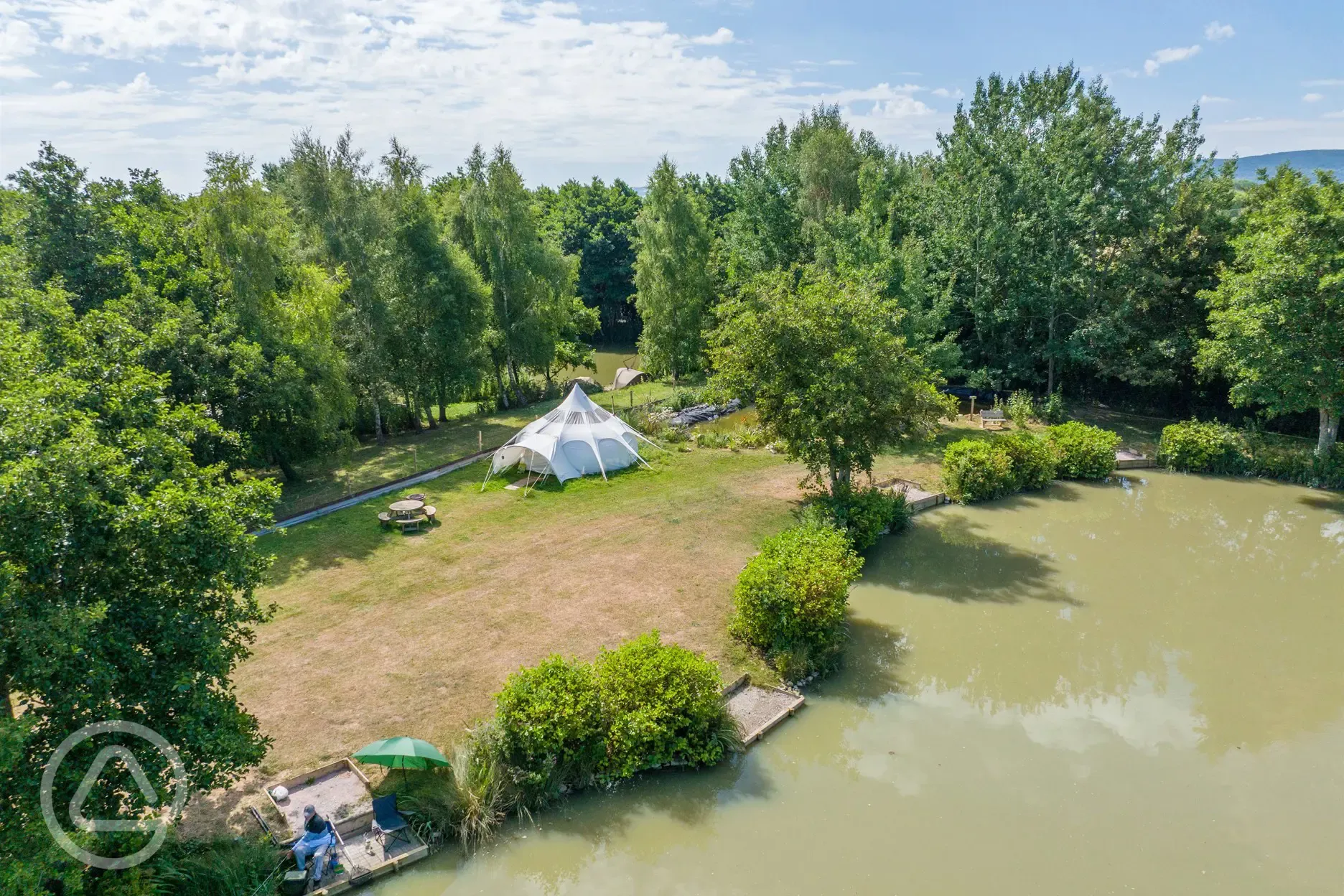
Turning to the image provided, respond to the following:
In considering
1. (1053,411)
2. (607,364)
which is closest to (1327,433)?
(1053,411)

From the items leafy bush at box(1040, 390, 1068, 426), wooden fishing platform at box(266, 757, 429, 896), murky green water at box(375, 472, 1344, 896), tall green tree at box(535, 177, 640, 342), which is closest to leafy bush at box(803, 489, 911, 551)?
murky green water at box(375, 472, 1344, 896)

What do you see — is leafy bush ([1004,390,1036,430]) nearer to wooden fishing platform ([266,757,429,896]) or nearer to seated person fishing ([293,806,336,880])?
wooden fishing platform ([266,757,429,896])

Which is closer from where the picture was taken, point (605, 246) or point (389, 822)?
point (389, 822)

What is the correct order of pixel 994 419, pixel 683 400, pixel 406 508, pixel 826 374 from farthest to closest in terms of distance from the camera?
pixel 683 400, pixel 994 419, pixel 406 508, pixel 826 374

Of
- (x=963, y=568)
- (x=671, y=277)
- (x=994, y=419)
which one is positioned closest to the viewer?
(x=963, y=568)

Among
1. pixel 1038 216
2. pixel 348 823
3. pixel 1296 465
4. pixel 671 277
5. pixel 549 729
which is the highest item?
pixel 1038 216

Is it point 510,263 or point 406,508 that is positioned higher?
point 510,263

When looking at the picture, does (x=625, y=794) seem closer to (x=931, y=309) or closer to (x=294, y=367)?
(x=294, y=367)

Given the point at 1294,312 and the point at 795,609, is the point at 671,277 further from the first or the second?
the point at 795,609
